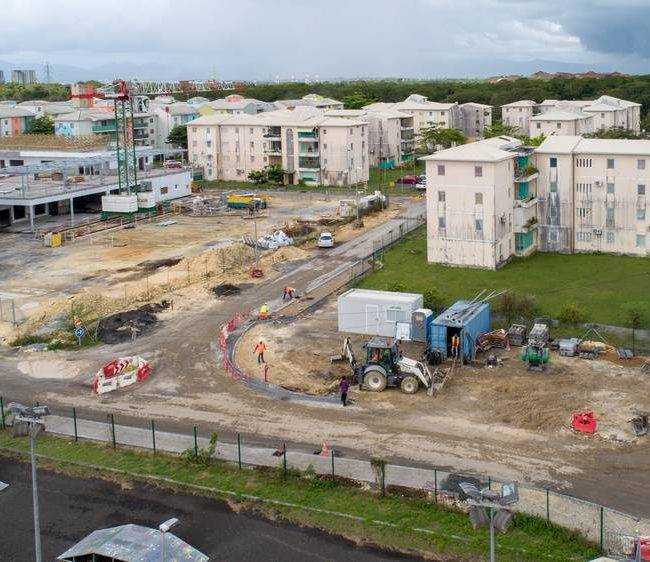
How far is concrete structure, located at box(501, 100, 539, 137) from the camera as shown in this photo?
10706cm

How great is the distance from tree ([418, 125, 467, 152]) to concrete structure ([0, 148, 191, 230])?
2871cm

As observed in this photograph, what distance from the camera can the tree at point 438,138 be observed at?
292 ft

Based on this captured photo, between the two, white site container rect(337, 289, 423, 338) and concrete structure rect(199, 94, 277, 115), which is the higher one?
concrete structure rect(199, 94, 277, 115)

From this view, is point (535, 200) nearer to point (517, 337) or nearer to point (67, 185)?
point (517, 337)

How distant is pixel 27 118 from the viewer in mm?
107688

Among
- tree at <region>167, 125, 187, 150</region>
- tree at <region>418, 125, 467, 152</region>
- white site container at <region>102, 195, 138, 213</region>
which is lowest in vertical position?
white site container at <region>102, 195, 138, 213</region>

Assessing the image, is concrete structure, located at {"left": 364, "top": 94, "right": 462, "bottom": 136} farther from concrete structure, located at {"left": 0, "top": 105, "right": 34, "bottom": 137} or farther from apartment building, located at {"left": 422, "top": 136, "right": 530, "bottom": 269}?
apartment building, located at {"left": 422, "top": 136, "right": 530, "bottom": 269}

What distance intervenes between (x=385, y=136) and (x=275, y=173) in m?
16.2

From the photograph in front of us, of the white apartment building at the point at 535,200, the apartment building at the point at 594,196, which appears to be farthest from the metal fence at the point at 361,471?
the apartment building at the point at 594,196

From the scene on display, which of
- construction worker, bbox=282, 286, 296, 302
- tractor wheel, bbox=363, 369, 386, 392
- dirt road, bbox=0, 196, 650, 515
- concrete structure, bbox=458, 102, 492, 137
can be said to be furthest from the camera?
concrete structure, bbox=458, 102, 492, 137

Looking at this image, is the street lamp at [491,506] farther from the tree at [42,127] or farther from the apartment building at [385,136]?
the tree at [42,127]

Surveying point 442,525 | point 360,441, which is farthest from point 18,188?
point 442,525

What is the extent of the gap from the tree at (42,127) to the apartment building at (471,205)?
226ft

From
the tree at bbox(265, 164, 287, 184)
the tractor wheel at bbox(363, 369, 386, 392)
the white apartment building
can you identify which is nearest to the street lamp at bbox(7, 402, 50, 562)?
the tractor wheel at bbox(363, 369, 386, 392)
